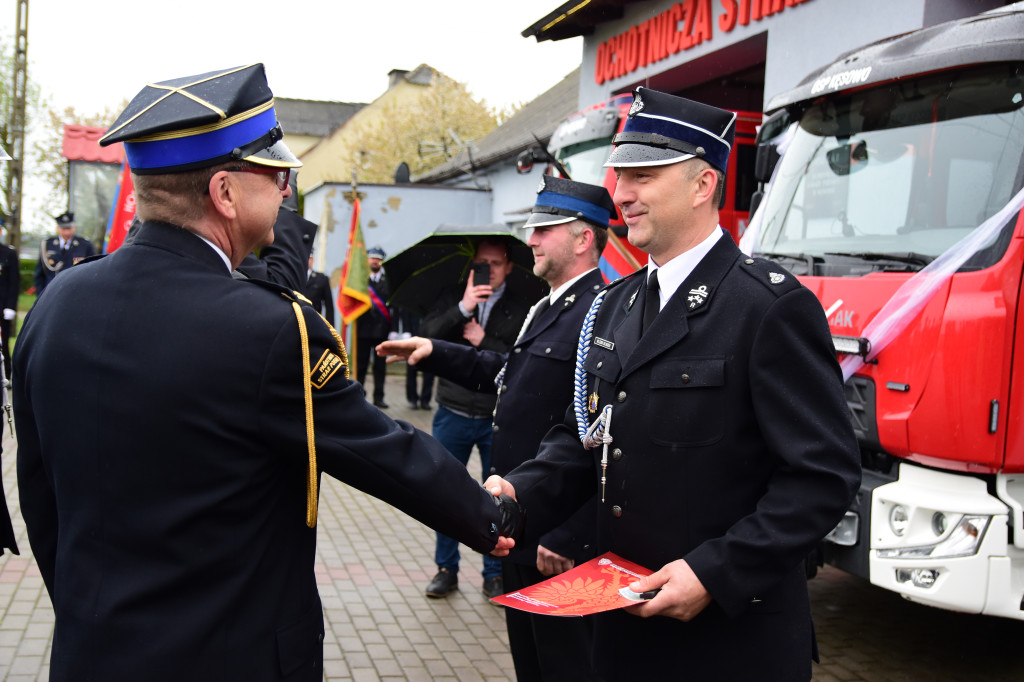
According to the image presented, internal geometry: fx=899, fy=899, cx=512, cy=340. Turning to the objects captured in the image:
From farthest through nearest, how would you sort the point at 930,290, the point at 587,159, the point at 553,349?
the point at 587,159
the point at 930,290
the point at 553,349

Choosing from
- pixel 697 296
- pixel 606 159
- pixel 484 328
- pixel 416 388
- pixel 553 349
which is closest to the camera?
pixel 697 296

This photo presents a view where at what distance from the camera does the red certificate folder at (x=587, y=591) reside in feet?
6.75

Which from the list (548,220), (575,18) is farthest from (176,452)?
(575,18)

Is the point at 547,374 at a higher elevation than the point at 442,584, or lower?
higher

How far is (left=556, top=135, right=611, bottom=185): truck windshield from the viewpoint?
10133mm

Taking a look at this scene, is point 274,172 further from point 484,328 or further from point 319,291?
point 319,291

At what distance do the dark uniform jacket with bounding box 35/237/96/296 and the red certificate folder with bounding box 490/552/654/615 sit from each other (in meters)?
14.0

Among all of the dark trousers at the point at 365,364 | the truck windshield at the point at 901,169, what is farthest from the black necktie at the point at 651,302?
the dark trousers at the point at 365,364

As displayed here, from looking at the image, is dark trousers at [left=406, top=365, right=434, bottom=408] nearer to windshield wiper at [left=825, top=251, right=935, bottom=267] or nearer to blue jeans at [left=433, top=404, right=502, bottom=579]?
blue jeans at [left=433, top=404, right=502, bottom=579]

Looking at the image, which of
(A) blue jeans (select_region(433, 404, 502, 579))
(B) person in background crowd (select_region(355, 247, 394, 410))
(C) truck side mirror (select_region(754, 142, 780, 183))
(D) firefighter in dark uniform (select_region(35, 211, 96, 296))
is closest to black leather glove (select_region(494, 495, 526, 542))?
(A) blue jeans (select_region(433, 404, 502, 579))

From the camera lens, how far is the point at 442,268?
18.3 feet

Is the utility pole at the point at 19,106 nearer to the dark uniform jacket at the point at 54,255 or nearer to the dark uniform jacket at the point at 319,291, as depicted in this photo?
the dark uniform jacket at the point at 54,255

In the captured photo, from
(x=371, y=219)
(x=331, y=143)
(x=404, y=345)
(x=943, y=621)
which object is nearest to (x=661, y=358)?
(x=404, y=345)

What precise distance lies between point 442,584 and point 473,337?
63.1 inches
